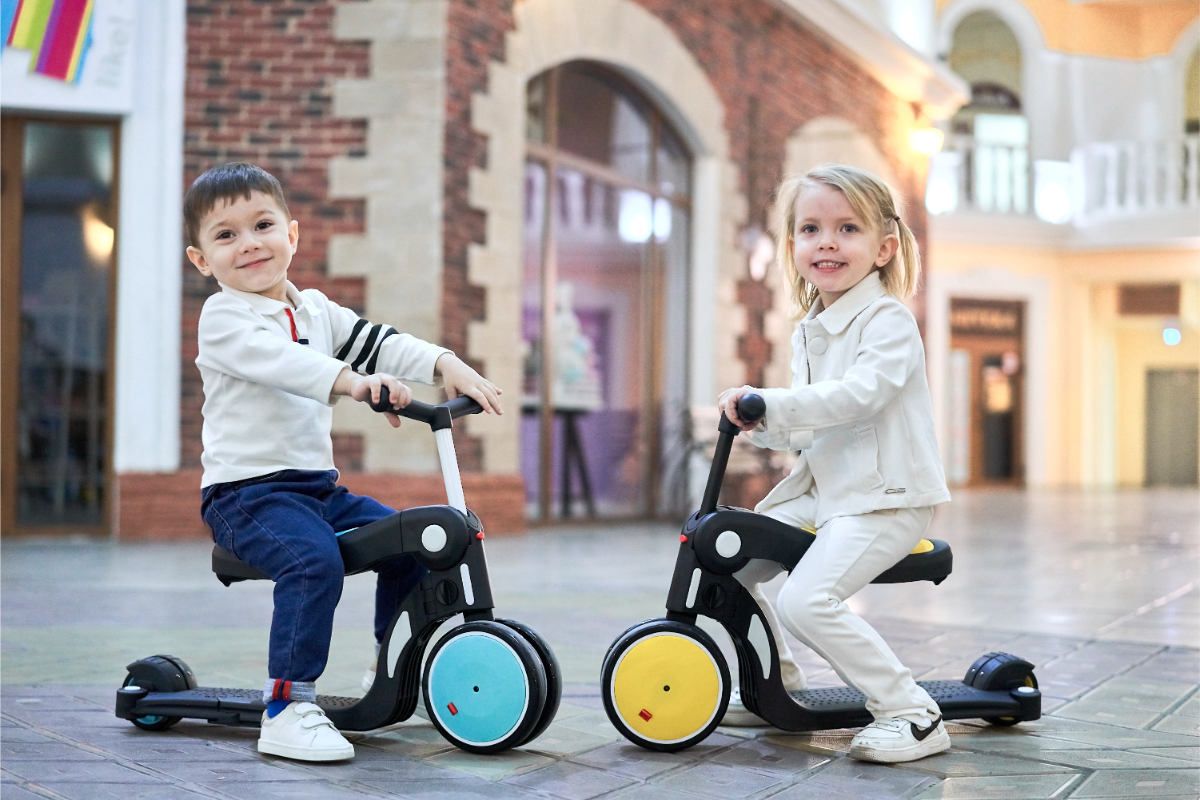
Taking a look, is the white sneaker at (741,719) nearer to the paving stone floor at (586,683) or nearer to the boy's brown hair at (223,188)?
the paving stone floor at (586,683)

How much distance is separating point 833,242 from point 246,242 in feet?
4.09

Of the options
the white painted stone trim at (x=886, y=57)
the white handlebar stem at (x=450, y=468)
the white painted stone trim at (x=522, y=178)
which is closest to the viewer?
the white handlebar stem at (x=450, y=468)

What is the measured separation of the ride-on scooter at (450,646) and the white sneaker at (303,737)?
4.7 inches

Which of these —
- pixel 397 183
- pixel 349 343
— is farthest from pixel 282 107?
pixel 349 343

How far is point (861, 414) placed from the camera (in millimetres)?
2568

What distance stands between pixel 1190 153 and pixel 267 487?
61.4 ft

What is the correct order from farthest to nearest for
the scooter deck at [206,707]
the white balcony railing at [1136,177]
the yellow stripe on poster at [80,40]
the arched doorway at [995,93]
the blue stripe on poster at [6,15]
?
the arched doorway at [995,93], the white balcony railing at [1136,177], the yellow stripe on poster at [80,40], the blue stripe on poster at [6,15], the scooter deck at [206,707]

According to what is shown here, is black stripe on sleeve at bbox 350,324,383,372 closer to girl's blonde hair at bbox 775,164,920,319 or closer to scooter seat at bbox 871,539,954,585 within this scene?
girl's blonde hair at bbox 775,164,920,319

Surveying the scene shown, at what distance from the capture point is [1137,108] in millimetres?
20172

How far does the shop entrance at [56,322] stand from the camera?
7.33 m

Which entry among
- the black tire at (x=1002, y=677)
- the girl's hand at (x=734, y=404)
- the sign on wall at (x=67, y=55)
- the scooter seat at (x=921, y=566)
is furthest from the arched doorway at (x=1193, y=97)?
the girl's hand at (x=734, y=404)

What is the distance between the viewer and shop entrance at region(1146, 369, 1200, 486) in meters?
21.3

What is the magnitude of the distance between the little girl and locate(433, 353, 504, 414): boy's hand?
0.50m

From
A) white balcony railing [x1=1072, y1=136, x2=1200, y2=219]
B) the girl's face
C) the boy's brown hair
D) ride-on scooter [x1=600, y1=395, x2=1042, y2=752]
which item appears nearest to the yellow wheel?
ride-on scooter [x1=600, y1=395, x2=1042, y2=752]
